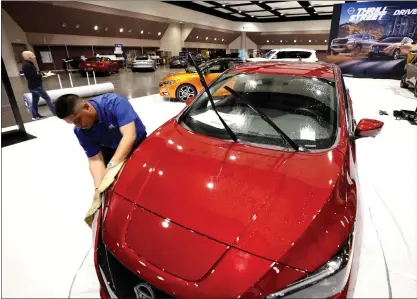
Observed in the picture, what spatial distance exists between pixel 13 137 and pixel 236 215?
4.64 m

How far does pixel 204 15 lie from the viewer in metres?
19.9

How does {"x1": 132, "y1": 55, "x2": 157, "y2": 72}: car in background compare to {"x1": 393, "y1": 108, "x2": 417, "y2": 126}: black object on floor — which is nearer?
{"x1": 393, "y1": 108, "x2": 417, "y2": 126}: black object on floor

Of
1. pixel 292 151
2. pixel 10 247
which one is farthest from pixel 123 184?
pixel 10 247

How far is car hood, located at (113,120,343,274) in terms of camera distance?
38.3 inches

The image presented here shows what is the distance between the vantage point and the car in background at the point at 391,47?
10913 mm

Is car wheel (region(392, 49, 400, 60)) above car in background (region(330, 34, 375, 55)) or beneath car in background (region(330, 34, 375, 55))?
beneath

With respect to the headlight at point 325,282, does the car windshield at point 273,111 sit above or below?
above

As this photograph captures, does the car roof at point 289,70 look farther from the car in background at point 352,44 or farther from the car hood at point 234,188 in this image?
the car in background at point 352,44

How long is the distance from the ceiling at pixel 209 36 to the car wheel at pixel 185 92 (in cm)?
1803

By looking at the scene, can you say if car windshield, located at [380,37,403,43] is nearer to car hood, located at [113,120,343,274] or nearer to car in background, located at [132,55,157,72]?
car in background, located at [132,55,157,72]

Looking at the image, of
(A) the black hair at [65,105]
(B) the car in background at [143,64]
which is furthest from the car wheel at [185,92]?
(B) the car in background at [143,64]

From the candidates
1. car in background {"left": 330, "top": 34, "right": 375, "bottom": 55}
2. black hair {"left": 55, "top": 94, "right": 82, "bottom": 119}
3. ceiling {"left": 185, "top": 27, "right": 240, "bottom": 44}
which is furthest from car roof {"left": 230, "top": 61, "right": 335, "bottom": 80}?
ceiling {"left": 185, "top": 27, "right": 240, "bottom": 44}

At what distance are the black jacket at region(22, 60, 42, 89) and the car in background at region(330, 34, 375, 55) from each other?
1297 cm

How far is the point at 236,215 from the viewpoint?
1.03 metres
